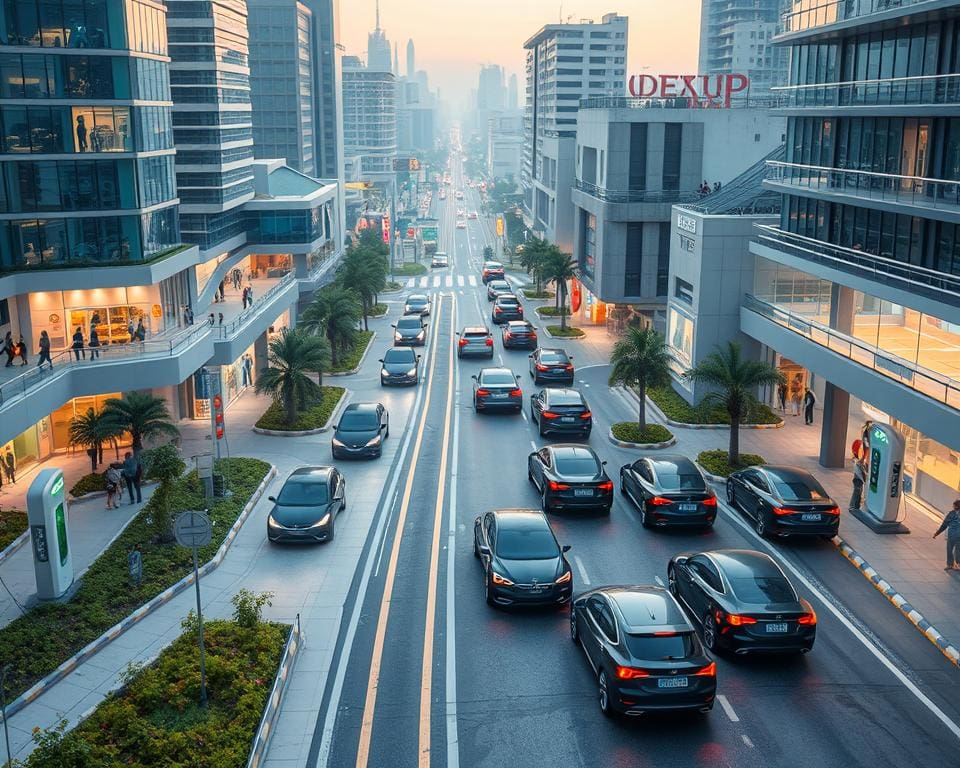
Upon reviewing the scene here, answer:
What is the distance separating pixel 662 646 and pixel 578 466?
1098 cm

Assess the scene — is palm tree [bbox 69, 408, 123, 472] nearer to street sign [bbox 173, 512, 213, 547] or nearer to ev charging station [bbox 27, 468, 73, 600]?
ev charging station [bbox 27, 468, 73, 600]

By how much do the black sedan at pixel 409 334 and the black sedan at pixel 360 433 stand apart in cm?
1922

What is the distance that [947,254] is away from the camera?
24.1 m

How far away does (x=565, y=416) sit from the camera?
106 feet

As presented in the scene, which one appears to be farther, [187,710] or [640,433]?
[640,433]

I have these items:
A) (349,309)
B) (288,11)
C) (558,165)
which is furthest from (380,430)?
(288,11)

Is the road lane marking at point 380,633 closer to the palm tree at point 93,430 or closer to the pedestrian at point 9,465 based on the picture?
the palm tree at point 93,430

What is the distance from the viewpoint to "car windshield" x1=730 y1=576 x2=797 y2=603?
54.5ft

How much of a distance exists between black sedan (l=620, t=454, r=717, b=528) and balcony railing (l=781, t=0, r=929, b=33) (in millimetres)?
12785

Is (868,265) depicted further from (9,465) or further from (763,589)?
(9,465)

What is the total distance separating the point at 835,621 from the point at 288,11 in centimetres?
10216

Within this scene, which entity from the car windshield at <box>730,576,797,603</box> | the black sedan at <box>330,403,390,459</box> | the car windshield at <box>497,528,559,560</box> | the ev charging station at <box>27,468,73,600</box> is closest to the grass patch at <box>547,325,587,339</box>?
the black sedan at <box>330,403,390,459</box>

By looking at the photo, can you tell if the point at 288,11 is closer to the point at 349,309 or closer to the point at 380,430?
the point at 349,309

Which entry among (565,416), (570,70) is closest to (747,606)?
(565,416)
